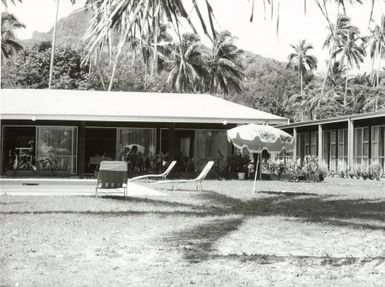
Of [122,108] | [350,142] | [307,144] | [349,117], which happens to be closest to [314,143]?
[307,144]

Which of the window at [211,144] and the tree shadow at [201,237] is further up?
the window at [211,144]

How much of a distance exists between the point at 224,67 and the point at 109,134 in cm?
3052

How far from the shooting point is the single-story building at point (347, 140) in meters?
27.0

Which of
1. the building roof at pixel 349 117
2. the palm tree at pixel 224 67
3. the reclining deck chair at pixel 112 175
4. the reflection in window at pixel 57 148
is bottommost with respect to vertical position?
the reclining deck chair at pixel 112 175

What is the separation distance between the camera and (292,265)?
688 centimetres

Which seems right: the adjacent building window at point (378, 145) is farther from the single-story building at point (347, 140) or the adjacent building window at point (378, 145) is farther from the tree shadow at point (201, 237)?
the tree shadow at point (201, 237)

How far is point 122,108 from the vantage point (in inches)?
953

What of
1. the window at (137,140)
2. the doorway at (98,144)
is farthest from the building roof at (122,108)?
Answer: the doorway at (98,144)

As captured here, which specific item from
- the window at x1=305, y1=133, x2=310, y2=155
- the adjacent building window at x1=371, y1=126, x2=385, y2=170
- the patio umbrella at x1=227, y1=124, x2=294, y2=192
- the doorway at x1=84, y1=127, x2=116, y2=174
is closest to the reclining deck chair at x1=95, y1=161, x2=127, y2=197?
the patio umbrella at x1=227, y1=124, x2=294, y2=192

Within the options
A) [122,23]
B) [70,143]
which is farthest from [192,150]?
[122,23]

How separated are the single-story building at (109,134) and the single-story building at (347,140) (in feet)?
17.3

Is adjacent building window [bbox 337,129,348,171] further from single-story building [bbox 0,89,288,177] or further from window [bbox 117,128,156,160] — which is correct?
window [bbox 117,128,156,160]

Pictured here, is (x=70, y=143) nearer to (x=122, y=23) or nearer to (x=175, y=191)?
(x=175, y=191)

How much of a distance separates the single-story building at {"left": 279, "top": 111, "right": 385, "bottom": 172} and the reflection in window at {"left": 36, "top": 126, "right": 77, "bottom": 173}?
39.2 ft
